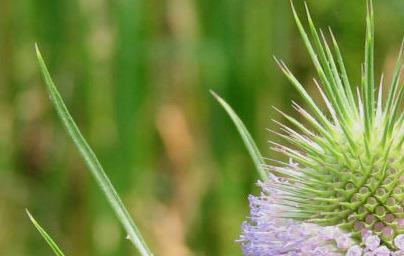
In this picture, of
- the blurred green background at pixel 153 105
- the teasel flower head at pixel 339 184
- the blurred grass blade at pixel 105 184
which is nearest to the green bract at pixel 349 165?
the teasel flower head at pixel 339 184

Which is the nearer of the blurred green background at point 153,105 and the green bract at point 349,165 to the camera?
the green bract at point 349,165

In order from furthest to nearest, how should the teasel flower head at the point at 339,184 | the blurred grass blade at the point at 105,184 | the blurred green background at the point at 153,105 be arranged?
the blurred green background at the point at 153,105, the blurred grass blade at the point at 105,184, the teasel flower head at the point at 339,184

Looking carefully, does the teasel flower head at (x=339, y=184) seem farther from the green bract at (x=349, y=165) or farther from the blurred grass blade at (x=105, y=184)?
the blurred grass blade at (x=105, y=184)

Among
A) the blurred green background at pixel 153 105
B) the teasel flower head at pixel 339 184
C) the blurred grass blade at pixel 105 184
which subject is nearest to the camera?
the teasel flower head at pixel 339 184

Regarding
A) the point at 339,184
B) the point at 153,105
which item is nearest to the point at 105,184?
the point at 339,184

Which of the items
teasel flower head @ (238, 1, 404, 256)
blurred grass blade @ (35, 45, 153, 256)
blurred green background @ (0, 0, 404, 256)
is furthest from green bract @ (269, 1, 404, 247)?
blurred green background @ (0, 0, 404, 256)

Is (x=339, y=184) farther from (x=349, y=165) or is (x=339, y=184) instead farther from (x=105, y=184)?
(x=105, y=184)
